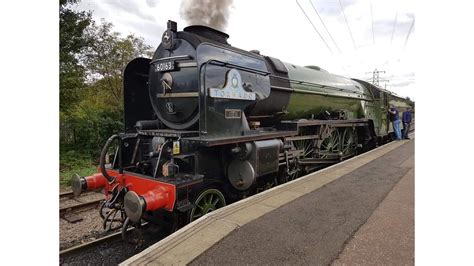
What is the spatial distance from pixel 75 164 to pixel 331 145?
845 cm

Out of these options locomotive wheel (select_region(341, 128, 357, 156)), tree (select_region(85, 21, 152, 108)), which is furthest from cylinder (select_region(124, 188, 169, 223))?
tree (select_region(85, 21, 152, 108))

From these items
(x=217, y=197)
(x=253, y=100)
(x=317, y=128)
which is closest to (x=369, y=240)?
(x=217, y=197)

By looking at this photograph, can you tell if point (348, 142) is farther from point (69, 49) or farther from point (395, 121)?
point (69, 49)

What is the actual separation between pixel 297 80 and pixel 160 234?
14.0 feet

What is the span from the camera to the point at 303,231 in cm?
A: 307

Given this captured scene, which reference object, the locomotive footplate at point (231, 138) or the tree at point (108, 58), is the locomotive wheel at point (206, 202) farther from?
the tree at point (108, 58)

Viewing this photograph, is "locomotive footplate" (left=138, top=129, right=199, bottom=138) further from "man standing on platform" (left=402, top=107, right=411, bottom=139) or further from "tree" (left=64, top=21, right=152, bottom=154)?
"man standing on platform" (left=402, top=107, right=411, bottom=139)

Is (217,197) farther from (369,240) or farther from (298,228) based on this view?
(369,240)

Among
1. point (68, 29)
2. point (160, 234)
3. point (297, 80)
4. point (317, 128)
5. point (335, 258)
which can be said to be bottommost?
point (160, 234)

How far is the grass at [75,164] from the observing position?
9141 millimetres

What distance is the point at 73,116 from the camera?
11.6 metres

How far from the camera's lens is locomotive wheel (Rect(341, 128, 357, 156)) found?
860cm

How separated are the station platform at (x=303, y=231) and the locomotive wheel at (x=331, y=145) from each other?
8.11 ft

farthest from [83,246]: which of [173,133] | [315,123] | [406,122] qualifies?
[406,122]
